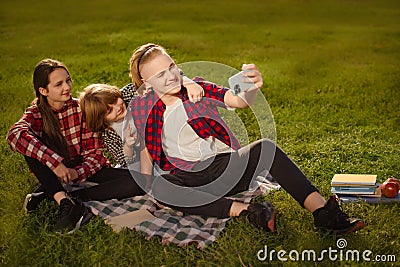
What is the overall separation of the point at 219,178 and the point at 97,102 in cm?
99

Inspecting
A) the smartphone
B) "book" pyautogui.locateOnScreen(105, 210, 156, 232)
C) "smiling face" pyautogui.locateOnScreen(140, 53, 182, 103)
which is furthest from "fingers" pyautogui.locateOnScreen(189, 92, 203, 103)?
"book" pyautogui.locateOnScreen(105, 210, 156, 232)

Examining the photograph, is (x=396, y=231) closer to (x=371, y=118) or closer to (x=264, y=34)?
(x=371, y=118)

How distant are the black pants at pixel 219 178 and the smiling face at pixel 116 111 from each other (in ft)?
2.14

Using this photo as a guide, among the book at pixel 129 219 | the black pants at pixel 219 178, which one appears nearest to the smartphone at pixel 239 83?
the black pants at pixel 219 178

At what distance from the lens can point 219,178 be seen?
363 centimetres

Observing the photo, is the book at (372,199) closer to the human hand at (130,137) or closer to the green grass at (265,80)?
the green grass at (265,80)

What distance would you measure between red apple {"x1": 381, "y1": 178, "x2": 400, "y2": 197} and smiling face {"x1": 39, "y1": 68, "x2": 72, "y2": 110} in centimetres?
209

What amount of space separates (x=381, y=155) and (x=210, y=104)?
1.66m

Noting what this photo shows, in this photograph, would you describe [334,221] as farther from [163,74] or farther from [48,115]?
[48,115]

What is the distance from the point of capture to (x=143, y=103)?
388cm

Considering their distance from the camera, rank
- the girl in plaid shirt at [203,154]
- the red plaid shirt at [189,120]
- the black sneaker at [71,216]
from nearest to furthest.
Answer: the girl in plaid shirt at [203,154]
the black sneaker at [71,216]
the red plaid shirt at [189,120]

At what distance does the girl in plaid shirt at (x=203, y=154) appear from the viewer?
11.2 ft

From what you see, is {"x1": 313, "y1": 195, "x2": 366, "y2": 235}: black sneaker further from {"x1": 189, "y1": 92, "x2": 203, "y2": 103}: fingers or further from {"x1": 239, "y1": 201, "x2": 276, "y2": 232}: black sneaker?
{"x1": 189, "y1": 92, "x2": 203, "y2": 103}: fingers

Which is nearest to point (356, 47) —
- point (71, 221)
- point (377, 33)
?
point (377, 33)
